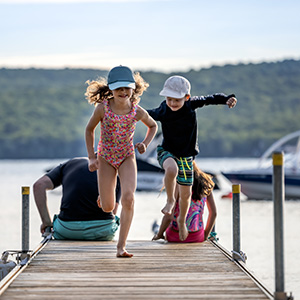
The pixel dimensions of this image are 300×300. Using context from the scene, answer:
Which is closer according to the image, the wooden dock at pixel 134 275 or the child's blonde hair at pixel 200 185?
the wooden dock at pixel 134 275

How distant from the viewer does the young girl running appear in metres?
7.24

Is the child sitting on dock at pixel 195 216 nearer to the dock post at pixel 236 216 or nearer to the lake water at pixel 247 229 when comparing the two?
the dock post at pixel 236 216

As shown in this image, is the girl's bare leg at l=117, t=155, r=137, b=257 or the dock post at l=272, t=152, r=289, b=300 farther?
the girl's bare leg at l=117, t=155, r=137, b=257

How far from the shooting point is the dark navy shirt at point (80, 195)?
8.60 metres

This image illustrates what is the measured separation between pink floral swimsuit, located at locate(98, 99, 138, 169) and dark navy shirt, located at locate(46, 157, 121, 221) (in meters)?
1.32

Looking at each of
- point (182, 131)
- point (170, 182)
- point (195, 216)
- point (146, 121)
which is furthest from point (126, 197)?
point (195, 216)

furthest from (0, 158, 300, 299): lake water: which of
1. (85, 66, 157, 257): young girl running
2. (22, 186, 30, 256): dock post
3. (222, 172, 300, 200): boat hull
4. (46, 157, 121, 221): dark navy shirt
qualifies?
(85, 66, 157, 257): young girl running

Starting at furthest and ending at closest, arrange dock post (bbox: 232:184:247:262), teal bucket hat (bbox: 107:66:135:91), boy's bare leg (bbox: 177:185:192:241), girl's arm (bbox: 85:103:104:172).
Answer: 1. boy's bare leg (bbox: 177:185:192:241)
2. dock post (bbox: 232:184:247:262)
3. girl's arm (bbox: 85:103:104:172)
4. teal bucket hat (bbox: 107:66:135:91)

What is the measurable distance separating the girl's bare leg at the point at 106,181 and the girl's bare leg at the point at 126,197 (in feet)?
0.42

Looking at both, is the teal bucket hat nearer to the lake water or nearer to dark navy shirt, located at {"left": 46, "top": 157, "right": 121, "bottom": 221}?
dark navy shirt, located at {"left": 46, "top": 157, "right": 121, "bottom": 221}

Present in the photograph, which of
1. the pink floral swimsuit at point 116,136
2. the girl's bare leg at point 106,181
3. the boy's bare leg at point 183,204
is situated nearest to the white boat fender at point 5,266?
the girl's bare leg at point 106,181

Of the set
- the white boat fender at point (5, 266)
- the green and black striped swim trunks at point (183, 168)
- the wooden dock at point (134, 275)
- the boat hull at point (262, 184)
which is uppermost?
the green and black striped swim trunks at point (183, 168)

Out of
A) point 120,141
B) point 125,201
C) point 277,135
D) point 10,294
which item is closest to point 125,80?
point 120,141

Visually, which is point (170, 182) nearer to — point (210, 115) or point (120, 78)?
point (120, 78)
